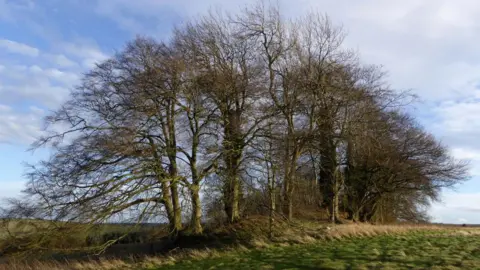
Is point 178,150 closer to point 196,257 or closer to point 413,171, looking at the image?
point 196,257

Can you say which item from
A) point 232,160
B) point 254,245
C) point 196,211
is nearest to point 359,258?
point 254,245

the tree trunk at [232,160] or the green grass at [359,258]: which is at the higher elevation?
the tree trunk at [232,160]

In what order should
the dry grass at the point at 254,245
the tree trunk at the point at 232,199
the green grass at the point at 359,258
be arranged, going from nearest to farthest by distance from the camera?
1. the green grass at the point at 359,258
2. the dry grass at the point at 254,245
3. the tree trunk at the point at 232,199

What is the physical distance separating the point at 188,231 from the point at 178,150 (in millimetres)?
4133

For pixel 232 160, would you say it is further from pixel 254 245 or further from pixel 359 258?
pixel 359 258

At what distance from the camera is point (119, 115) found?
21.6 metres

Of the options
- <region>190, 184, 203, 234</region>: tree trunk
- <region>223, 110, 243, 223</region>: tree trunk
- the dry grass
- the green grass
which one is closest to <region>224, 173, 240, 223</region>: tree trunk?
<region>223, 110, 243, 223</region>: tree trunk

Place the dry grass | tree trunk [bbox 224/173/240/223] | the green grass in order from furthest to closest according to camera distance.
Answer: tree trunk [bbox 224/173/240/223] < the dry grass < the green grass

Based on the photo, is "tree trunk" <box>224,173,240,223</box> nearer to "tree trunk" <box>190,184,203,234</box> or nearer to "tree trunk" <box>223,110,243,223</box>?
"tree trunk" <box>223,110,243,223</box>

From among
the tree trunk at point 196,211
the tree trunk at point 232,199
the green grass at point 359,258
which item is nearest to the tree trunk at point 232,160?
the tree trunk at point 232,199

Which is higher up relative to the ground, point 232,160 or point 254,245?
point 232,160

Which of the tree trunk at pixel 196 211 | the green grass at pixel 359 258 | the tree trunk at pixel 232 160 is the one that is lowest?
the green grass at pixel 359 258

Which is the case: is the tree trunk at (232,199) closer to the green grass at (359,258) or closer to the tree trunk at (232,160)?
the tree trunk at (232,160)

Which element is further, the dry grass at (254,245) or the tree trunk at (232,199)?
the tree trunk at (232,199)
